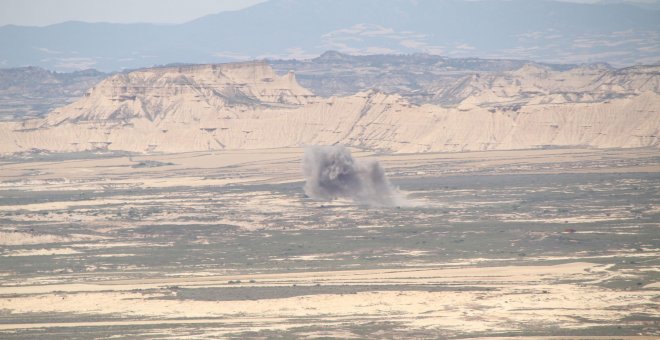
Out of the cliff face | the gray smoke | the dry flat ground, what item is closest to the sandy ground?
the dry flat ground

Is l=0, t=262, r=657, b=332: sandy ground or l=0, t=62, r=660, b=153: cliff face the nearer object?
l=0, t=262, r=657, b=332: sandy ground

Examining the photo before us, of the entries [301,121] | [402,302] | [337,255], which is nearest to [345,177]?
[337,255]

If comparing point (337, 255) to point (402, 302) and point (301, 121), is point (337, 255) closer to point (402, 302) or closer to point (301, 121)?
point (402, 302)

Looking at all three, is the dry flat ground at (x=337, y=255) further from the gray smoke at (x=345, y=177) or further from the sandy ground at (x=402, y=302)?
the gray smoke at (x=345, y=177)

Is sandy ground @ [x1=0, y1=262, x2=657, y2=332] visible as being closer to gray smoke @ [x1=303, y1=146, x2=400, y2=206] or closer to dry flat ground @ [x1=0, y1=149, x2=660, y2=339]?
dry flat ground @ [x1=0, y1=149, x2=660, y2=339]

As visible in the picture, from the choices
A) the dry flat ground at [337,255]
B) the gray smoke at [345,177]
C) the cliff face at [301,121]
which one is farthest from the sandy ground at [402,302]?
the cliff face at [301,121]

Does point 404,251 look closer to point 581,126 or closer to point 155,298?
point 155,298
